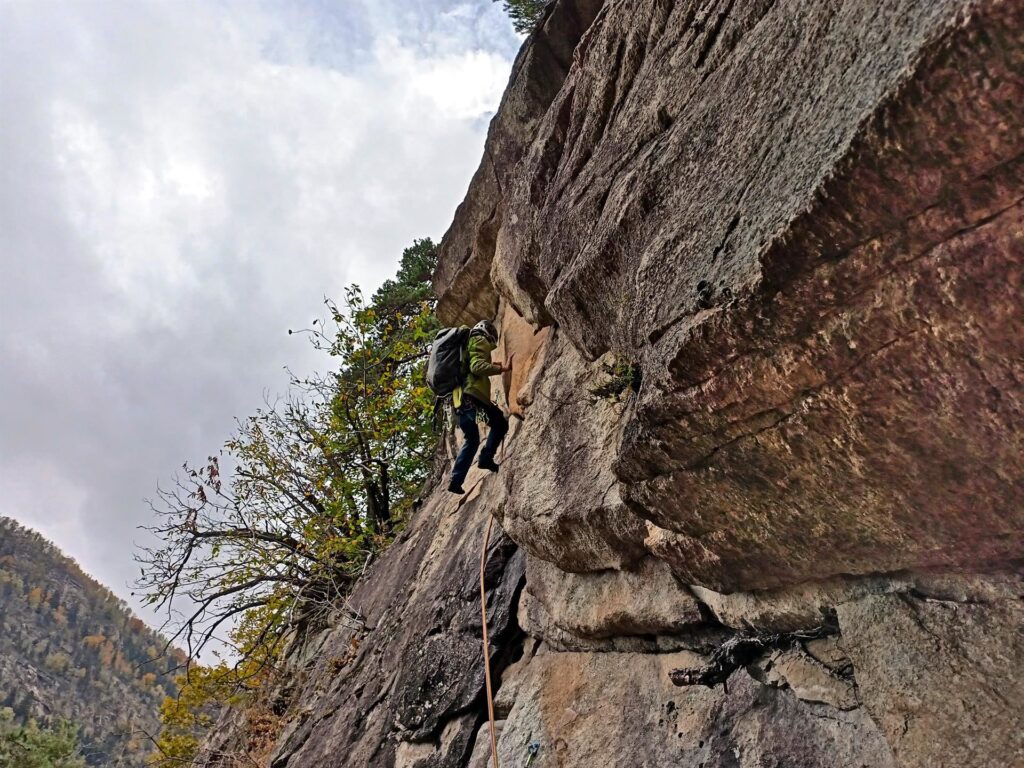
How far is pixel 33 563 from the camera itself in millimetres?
128875

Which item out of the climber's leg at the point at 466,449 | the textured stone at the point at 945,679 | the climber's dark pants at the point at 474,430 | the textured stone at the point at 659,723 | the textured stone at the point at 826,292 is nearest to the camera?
the textured stone at the point at 826,292

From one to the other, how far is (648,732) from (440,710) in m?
2.24

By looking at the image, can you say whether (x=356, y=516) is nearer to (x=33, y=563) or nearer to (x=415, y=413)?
(x=415, y=413)

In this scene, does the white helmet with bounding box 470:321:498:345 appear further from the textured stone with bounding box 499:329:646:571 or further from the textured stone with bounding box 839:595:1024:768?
the textured stone with bounding box 839:595:1024:768

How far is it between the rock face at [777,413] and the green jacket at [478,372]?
1713 mm

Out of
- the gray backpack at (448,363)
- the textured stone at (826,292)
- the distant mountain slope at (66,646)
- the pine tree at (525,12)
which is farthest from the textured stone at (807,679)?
the distant mountain slope at (66,646)

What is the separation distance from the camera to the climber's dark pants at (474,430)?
23.0 feet

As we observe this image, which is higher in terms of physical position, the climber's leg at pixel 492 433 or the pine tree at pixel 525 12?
the pine tree at pixel 525 12

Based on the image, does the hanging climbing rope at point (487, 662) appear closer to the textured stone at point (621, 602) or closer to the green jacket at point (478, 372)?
the textured stone at point (621, 602)

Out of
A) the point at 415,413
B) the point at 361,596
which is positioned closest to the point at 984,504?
the point at 361,596

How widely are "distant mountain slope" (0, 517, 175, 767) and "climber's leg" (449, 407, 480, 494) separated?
94.2m

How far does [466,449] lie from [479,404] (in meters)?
0.91

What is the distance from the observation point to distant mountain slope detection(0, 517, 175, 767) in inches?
3583

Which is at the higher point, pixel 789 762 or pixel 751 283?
pixel 751 283
